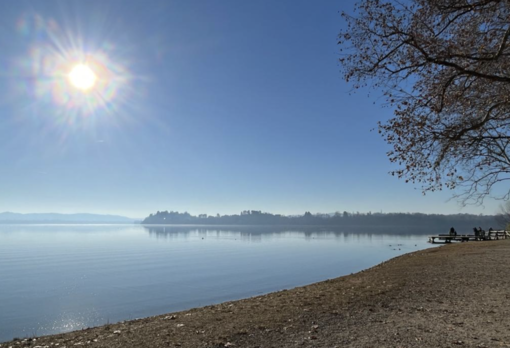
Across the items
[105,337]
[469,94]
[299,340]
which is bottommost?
[105,337]

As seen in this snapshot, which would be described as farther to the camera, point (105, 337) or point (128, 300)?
point (128, 300)

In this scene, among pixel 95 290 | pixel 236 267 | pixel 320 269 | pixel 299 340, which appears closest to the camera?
pixel 299 340

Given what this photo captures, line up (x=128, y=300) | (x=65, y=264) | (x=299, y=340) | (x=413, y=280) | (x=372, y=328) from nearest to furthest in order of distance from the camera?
1. (x=299, y=340)
2. (x=372, y=328)
3. (x=413, y=280)
4. (x=128, y=300)
5. (x=65, y=264)

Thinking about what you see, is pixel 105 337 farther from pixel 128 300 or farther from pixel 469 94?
pixel 128 300

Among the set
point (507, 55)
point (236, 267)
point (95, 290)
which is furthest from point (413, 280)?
point (236, 267)

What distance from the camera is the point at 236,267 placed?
35344mm

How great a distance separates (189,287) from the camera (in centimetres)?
2453

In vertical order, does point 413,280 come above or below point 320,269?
above

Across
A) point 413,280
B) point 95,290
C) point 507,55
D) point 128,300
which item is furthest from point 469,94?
point 95,290

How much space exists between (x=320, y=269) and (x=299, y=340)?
1071 inches

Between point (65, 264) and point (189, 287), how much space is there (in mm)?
23557

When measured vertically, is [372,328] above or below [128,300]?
above

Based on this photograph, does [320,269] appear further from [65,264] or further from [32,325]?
[65,264]

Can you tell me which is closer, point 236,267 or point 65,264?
point 236,267
